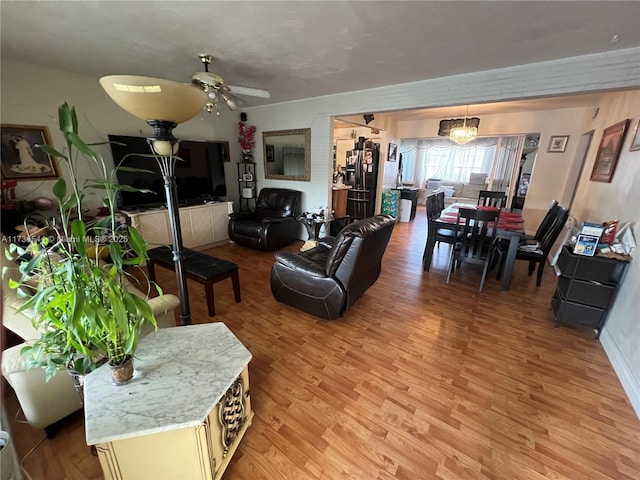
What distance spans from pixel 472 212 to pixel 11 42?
4647mm

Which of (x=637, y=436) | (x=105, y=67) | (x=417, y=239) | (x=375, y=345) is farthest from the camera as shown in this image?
(x=417, y=239)

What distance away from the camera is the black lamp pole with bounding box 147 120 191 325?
4.25 feet

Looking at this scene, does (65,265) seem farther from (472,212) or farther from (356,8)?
(472,212)

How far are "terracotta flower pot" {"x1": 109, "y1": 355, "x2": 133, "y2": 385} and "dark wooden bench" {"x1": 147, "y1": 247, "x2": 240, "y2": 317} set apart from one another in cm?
118

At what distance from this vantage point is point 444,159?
8.90 metres

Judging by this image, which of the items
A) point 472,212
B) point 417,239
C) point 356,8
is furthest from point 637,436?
point 417,239

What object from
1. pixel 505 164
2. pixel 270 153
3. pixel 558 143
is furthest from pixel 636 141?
pixel 505 164

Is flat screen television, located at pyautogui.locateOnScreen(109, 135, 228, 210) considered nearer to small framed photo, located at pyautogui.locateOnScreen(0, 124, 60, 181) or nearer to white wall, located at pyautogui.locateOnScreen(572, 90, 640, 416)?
small framed photo, located at pyautogui.locateOnScreen(0, 124, 60, 181)

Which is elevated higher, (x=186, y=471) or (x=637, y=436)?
(x=186, y=471)

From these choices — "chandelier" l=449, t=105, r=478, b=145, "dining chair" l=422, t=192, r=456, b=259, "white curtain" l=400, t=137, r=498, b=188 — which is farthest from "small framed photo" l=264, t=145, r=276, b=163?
"white curtain" l=400, t=137, r=498, b=188

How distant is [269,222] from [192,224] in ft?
4.05

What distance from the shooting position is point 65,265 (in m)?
0.90

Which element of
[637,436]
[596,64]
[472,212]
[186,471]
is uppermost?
[596,64]

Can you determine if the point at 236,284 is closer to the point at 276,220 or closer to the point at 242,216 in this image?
the point at 276,220
